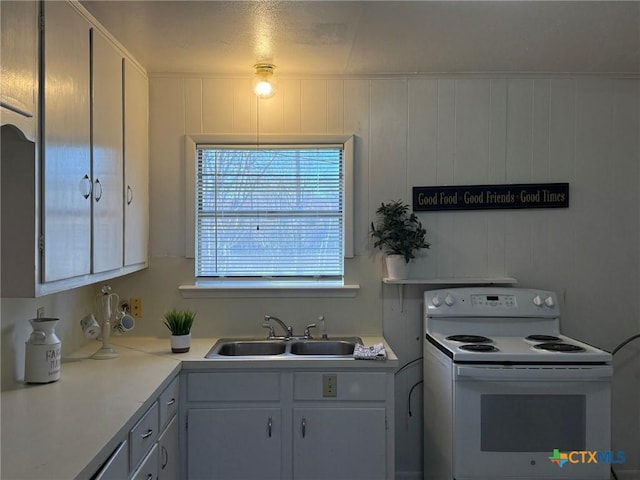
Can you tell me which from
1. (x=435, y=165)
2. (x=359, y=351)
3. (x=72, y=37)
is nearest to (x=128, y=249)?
(x=72, y=37)

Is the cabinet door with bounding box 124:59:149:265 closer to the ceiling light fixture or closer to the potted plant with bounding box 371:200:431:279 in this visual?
the ceiling light fixture

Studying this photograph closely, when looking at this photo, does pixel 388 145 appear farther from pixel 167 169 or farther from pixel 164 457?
pixel 164 457

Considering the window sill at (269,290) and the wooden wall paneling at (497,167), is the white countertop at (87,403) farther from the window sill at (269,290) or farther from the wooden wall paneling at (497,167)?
the wooden wall paneling at (497,167)

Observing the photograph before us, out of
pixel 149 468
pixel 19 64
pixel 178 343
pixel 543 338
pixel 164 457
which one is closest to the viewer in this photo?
pixel 19 64

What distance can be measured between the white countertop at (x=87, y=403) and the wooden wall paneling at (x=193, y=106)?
124cm

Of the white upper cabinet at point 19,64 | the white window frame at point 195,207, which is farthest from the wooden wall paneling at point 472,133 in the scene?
the white upper cabinet at point 19,64

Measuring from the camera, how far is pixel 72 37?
196 cm

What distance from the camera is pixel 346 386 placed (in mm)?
2539

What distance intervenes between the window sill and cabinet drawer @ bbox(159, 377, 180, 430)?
0.67m

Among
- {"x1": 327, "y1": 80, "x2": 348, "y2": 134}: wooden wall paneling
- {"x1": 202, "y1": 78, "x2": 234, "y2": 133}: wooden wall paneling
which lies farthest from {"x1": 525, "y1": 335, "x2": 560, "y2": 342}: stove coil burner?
{"x1": 202, "y1": 78, "x2": 234, "y2": 133}: wooden wall paneling

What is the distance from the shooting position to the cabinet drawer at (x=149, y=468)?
1.85 metres

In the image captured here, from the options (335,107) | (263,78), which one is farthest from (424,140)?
(263,78)

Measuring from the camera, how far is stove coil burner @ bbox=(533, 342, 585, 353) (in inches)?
97.1

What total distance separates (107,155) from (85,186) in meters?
0.31
